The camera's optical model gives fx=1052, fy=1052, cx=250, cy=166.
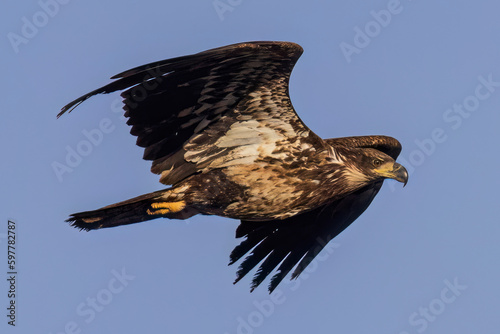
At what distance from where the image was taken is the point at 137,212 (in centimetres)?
1135

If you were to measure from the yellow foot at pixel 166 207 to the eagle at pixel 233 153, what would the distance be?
0.04 feet

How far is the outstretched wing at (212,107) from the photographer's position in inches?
406

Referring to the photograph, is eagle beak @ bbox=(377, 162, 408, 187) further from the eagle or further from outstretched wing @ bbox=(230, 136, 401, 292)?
outstretched wing @ bbox=(230, 136, 401, 292)

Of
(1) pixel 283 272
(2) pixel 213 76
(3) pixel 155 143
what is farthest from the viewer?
(1) pixel 283 272

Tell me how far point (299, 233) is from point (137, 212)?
2.57m

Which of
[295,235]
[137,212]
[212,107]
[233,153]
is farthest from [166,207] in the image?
[295,235]

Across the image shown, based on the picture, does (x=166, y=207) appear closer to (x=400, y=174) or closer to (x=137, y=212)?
(x=137, y=212)

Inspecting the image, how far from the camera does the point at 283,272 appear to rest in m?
12.9

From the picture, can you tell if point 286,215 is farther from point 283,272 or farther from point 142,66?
point 142,66

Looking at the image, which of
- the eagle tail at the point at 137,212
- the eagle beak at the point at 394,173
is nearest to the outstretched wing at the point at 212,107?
the eagle tail at the point at 137,212

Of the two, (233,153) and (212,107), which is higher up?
(212,107)

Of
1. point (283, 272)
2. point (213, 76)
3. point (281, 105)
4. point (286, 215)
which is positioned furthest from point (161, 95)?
point (283, 272)

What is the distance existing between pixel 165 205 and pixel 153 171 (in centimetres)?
40

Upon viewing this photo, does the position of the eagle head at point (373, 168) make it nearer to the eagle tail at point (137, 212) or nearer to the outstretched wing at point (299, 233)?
the outstretched wing at point (299, 233)
